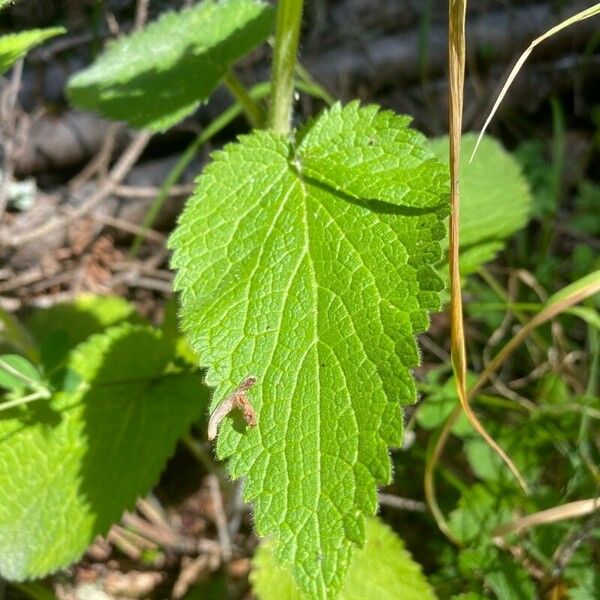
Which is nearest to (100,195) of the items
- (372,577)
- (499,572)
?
(372,577)

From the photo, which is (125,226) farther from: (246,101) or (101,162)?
(246,101)

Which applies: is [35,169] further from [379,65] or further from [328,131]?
[328,131]

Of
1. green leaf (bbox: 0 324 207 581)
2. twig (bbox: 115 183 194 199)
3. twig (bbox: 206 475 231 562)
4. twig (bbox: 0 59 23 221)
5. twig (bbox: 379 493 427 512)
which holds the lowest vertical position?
twig (bbox: 206 475 231 562)

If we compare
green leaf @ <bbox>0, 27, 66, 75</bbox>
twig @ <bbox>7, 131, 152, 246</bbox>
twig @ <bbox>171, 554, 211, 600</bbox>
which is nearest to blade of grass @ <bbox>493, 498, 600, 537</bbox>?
twig @ <bbox>171, 554, 211, 600</bbox>

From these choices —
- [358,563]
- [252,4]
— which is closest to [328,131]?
[252,4]

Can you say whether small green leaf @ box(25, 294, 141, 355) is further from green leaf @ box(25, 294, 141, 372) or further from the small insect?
the small insect
